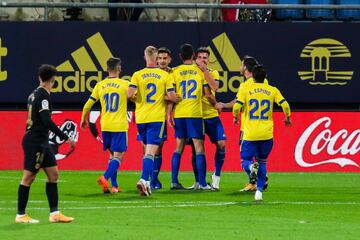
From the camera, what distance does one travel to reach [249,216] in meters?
14.1

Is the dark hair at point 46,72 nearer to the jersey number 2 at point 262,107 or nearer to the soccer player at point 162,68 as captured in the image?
the jersey number 2 at point 262,107

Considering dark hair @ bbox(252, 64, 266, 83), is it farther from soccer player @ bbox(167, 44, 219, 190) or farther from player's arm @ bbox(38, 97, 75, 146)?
player's arm @ bbox(38, 97, 75, 146)

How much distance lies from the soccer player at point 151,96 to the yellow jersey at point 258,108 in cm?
133

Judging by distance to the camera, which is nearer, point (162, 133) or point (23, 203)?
point (23, 203)

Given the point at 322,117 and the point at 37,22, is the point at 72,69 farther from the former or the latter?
the point at 322,117

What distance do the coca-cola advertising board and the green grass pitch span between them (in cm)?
330

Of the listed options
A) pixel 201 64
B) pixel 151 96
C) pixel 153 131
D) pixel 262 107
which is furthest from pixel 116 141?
pixel 262 107

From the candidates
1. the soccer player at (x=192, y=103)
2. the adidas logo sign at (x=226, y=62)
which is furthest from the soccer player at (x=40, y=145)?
the adidas logo sign at (x=226, y=62)

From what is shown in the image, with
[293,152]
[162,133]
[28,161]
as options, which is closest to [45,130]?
[28,161]

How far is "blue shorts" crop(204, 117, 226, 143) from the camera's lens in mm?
19109

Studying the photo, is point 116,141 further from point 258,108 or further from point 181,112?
point 258,108

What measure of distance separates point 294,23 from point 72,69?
535cm

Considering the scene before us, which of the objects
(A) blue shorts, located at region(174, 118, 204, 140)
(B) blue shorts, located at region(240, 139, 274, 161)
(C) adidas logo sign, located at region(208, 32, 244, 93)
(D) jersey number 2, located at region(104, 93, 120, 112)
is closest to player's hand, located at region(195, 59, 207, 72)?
(A) blue shorts, located at region(174, 118, 204, 140)

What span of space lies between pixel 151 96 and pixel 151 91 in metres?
0.09
